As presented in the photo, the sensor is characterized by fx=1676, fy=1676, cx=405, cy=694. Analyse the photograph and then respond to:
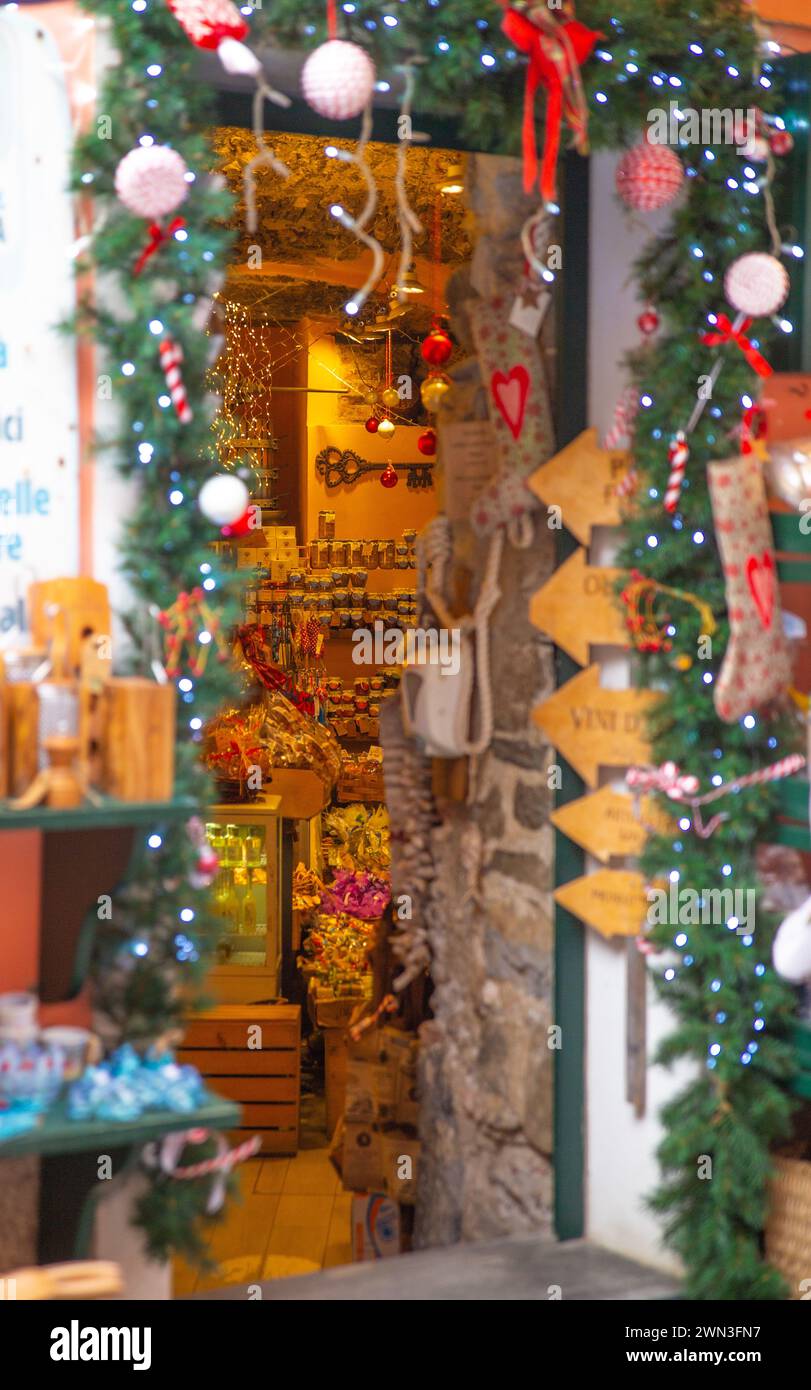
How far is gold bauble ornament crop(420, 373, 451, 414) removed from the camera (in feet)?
15.5

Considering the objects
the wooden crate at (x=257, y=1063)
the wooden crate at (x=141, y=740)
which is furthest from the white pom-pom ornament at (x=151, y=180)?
the wooden crate at (x=257, y=1063)

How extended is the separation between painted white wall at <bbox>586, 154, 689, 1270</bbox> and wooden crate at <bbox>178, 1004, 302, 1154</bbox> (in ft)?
6.84

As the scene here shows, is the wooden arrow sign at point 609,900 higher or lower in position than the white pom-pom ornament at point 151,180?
lower

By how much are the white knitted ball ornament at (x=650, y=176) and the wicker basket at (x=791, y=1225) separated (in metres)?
2.05

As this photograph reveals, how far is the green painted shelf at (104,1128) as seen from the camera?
264 centimetres

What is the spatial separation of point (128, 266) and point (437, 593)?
5.69 ft

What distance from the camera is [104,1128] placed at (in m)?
2.69

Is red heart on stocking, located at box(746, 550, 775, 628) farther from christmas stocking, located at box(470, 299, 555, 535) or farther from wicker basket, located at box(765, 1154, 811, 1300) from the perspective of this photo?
wicker basket, located at box(765, 1154, 811, 1300)

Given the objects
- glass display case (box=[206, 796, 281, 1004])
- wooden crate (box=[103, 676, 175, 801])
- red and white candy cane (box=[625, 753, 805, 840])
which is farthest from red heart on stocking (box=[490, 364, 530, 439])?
glass display case (box=[206, 796, 281, 1004])

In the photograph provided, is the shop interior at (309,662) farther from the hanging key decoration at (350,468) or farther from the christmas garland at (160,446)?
the christmas garland at (160,446)

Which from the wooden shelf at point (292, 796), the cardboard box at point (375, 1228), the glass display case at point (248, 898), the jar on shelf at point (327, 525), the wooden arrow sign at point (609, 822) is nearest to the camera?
the wooden arrow sign at point (609, 822)

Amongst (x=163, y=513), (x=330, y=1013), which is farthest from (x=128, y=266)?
(x=330, y=1013)
